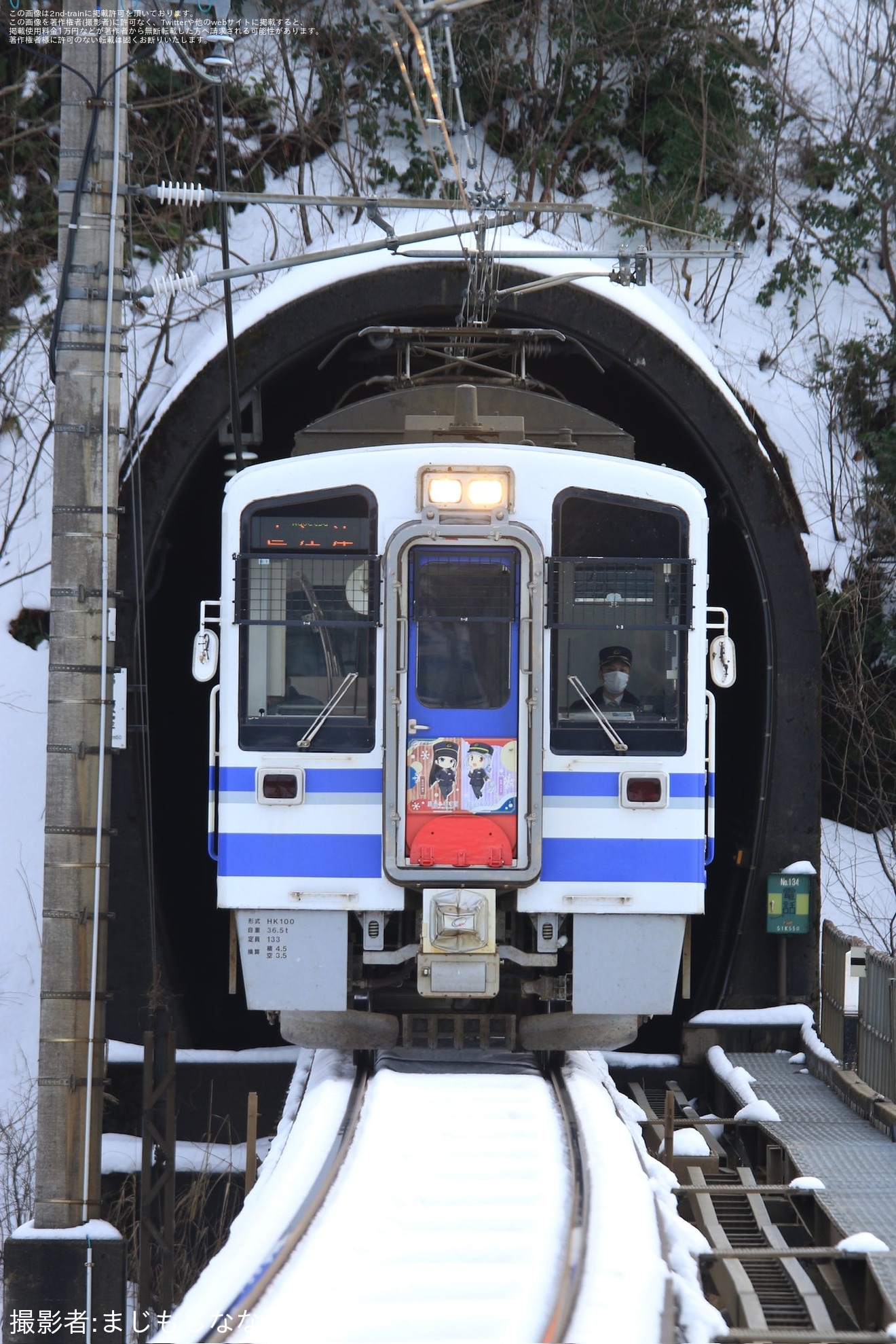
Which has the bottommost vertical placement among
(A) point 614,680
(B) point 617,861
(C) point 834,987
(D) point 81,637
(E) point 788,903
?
(C) point 834,987

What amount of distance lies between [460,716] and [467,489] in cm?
113

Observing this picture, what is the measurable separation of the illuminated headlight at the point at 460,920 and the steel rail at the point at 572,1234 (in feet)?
2.83

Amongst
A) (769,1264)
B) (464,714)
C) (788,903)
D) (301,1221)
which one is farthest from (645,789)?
(788,903)

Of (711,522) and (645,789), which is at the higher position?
(711,522)

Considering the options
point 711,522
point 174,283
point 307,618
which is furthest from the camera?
point 711,522

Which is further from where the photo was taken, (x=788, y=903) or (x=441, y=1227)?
(x=788, y=903)

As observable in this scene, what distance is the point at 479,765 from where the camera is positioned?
6.55m

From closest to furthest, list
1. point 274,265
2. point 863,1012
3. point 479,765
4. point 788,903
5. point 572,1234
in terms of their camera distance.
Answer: point 572,1234
point 479,765
point 274,265
point 863,1012
point 788,903

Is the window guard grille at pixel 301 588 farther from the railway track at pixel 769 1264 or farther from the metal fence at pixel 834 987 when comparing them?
the metal fence at pixel 834 987

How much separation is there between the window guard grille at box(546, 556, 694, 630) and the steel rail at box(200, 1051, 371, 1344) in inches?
100

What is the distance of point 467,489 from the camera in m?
6.56

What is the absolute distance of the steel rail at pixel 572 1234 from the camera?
3.79m

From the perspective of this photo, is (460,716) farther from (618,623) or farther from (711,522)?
(711,522)

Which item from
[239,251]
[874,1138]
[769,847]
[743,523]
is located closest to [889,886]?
[769,847]
